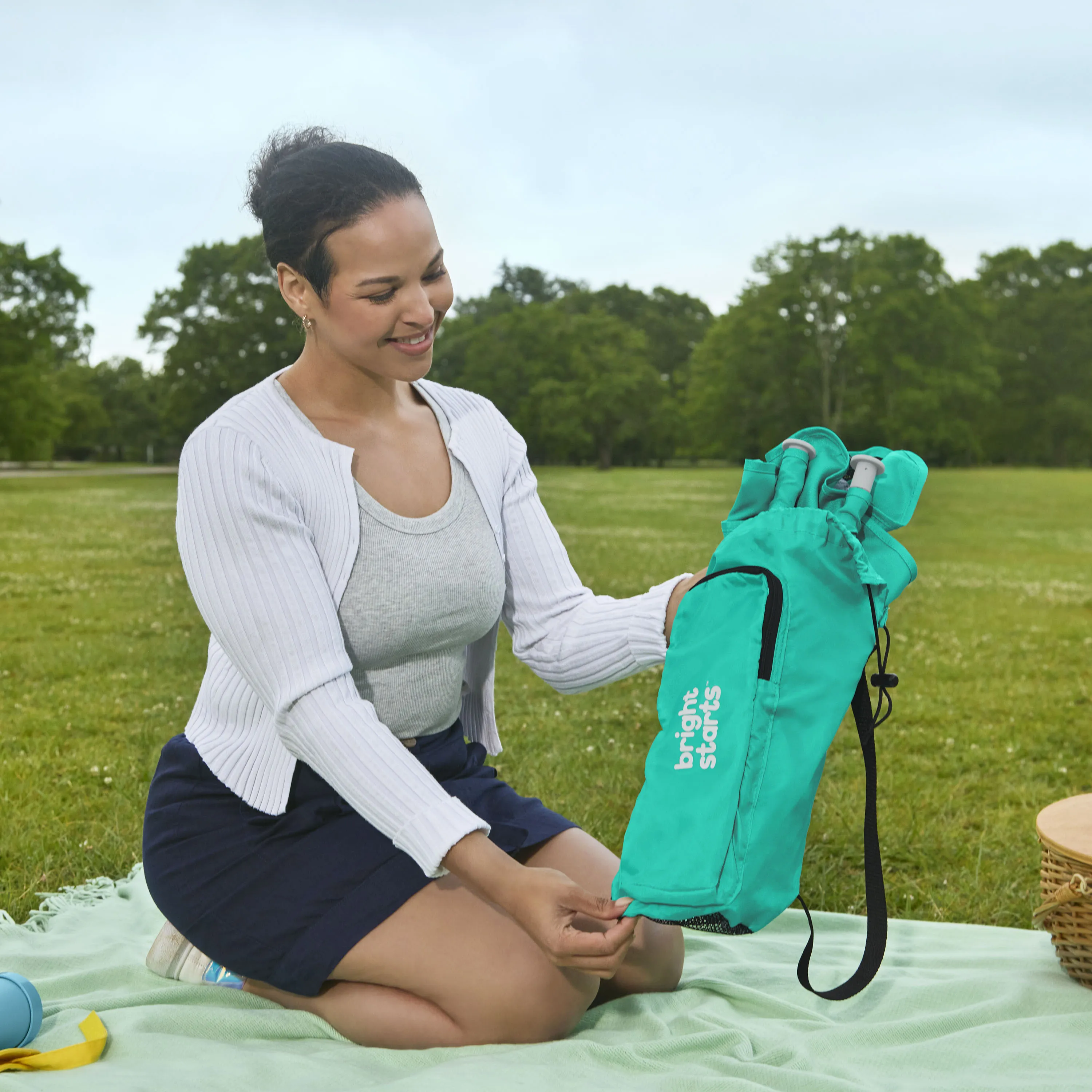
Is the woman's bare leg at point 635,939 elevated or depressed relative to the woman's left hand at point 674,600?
depressed

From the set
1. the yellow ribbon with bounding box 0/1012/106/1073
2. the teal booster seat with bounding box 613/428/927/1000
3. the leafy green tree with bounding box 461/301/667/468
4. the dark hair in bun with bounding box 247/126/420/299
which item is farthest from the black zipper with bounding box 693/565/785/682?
the leafy green tree with bounding box 461/301/667/468

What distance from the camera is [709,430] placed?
185ft

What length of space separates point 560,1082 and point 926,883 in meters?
2.13

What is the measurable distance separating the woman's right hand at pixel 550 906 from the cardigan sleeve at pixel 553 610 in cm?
66

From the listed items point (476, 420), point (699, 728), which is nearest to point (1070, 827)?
point (699, 728)

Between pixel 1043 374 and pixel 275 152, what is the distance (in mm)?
66568

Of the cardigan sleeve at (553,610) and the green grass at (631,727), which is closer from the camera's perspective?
the cardigan sleeve at (553,610)

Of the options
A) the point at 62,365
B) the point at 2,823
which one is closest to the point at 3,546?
the point at 2,823

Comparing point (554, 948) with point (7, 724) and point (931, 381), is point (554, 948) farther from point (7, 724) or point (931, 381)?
point (931, 381)

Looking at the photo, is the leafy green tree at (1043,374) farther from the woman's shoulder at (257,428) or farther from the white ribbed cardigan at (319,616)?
the woman's shoulder at (257,428)

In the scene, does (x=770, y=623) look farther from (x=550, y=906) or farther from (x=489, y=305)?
(x=489, y=305)

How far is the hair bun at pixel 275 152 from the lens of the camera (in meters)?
2.55

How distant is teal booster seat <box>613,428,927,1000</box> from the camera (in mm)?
2162

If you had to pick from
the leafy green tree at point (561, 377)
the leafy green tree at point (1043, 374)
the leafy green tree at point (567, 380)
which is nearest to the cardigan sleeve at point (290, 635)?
the leafy green tree at point (561, 377)
